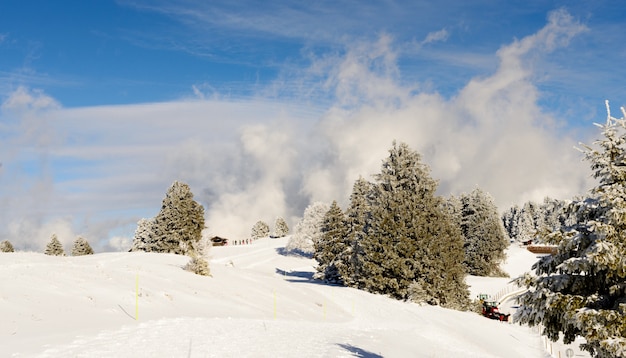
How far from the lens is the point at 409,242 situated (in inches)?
1591

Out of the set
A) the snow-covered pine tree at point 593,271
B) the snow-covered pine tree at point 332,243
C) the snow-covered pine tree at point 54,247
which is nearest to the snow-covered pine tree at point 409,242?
the snow-covered pine tree at point 332,243

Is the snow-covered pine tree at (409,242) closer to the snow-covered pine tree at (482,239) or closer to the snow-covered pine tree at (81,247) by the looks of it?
the snow-covered pine tree at (482,239)

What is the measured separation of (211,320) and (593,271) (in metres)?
14.3

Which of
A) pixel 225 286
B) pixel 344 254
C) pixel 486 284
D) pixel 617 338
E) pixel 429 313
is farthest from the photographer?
pixel 486 284

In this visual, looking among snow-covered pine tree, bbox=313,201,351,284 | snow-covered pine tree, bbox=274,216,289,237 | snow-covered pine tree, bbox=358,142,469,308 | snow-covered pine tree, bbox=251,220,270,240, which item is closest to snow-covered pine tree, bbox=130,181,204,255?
snow-covered pine tree, bbox=313,201,351,284

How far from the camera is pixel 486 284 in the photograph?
72.0 meters

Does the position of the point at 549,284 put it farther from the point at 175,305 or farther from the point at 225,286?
the point at 225,286

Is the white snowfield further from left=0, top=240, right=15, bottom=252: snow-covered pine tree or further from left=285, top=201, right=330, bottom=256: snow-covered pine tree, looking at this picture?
left=0, top=240, right=15, bottom=252: snow-covered pine tree

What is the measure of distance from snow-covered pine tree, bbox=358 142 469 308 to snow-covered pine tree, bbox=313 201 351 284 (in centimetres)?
1201

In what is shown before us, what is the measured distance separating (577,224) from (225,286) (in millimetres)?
21971

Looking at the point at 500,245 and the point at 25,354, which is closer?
the point at 25,354

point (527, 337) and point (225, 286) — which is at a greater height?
point (225, 286)

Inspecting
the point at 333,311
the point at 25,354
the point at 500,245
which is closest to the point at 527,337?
the point at 333,311

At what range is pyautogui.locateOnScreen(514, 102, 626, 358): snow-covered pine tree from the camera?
37.2ft
